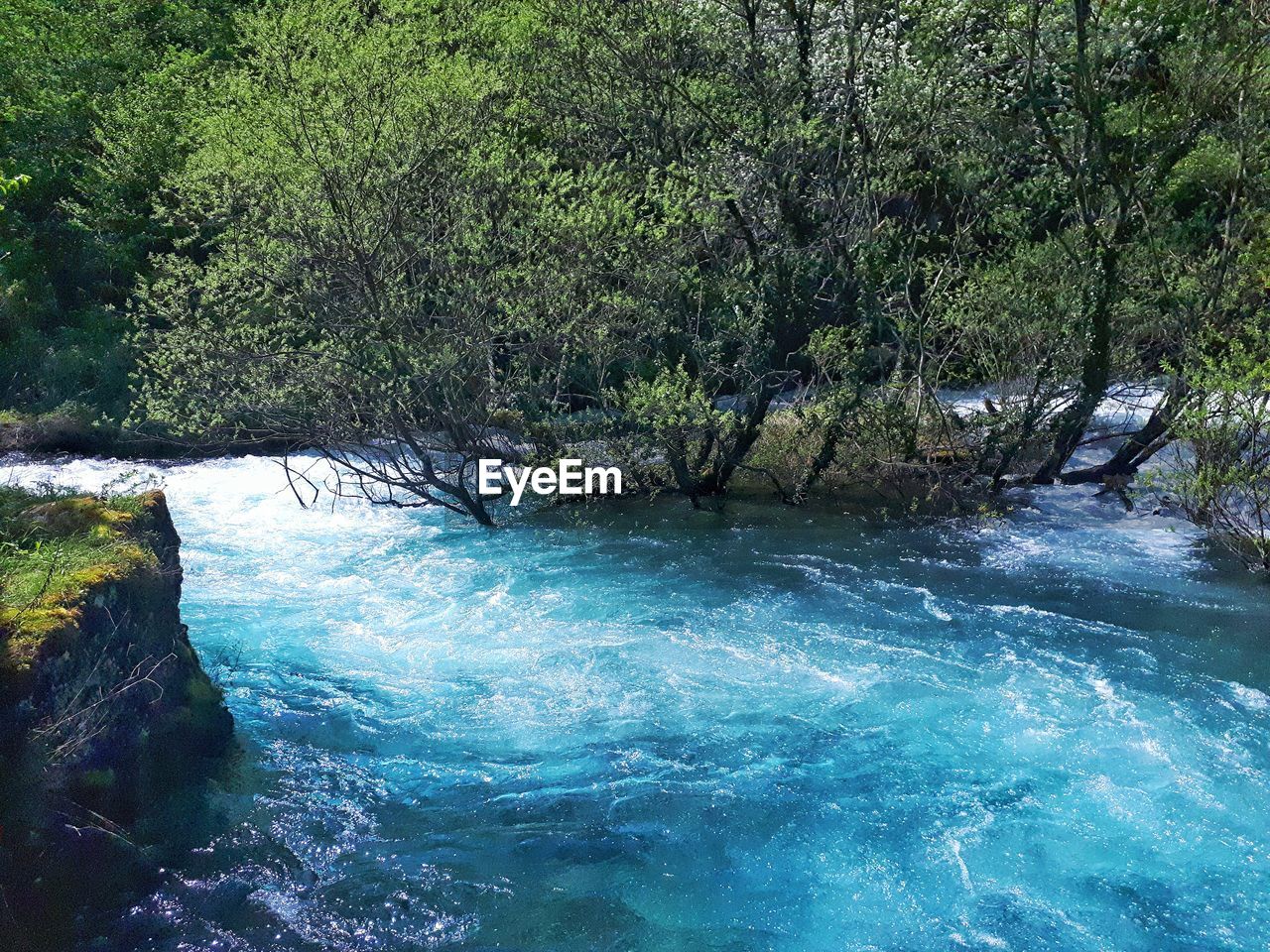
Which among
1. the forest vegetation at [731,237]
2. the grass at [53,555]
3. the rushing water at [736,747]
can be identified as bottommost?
the rushing water at [736,747]

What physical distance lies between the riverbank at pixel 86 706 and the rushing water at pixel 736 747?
357 millimetres

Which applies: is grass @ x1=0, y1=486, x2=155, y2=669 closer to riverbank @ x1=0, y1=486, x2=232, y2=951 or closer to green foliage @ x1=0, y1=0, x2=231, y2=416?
riverbank @ x1=0, y1=486, x2=232, y2=951

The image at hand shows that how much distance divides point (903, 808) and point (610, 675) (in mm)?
2819

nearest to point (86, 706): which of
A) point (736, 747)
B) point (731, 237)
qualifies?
point (736, 747)

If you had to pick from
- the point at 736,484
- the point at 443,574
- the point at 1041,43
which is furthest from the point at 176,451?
the point at 1041,43

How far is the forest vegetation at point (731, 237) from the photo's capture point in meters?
11.8

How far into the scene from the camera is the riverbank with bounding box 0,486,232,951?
544cm

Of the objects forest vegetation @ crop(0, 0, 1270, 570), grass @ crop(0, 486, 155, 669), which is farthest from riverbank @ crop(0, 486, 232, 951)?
forest vegetation @ crop(0, 0, 1270, 570)

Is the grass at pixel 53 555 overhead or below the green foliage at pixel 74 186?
below

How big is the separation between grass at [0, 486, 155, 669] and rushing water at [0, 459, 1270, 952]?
5.26 feet

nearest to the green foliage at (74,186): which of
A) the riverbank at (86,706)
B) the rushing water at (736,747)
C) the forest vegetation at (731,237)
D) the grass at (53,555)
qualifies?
the forest vegetation at (731,237)

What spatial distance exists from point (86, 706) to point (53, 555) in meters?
0.97

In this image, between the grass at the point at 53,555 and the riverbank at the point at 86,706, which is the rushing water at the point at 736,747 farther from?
the grass at the point at 53,555

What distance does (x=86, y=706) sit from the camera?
5.96 meters
